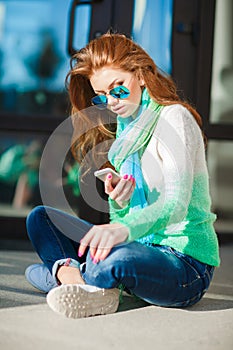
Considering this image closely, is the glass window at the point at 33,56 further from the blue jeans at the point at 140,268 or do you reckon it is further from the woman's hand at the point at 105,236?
the woman's hand at the point at 105,236

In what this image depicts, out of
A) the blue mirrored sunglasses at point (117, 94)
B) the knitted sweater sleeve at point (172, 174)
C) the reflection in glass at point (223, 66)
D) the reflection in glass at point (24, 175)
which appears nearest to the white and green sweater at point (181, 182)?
the knitted sweater sleeve at point (172, 174)

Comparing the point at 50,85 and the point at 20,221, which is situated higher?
the point at 50,85

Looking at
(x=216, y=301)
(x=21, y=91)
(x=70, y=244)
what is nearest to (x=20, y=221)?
(x=21, y=91)

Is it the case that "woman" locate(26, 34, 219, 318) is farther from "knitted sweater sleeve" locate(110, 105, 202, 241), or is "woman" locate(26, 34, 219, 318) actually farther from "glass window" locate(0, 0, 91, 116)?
"glass window" locate(0, 0, 91, 116)

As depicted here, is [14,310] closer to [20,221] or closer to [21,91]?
[20,221]

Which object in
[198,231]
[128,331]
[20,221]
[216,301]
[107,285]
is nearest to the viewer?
[128,331]

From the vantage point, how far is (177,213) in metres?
1.43

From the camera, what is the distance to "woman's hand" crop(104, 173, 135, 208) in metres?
1.47

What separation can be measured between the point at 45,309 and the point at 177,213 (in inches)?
16.2

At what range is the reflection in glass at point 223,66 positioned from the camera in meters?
3.08

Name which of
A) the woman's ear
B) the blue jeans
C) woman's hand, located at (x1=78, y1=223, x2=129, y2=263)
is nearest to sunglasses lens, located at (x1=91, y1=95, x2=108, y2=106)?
the woman's ear

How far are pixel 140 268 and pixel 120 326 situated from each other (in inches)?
5.6

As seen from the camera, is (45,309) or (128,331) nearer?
(128,331)

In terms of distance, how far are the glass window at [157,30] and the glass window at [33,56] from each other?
383 mm
